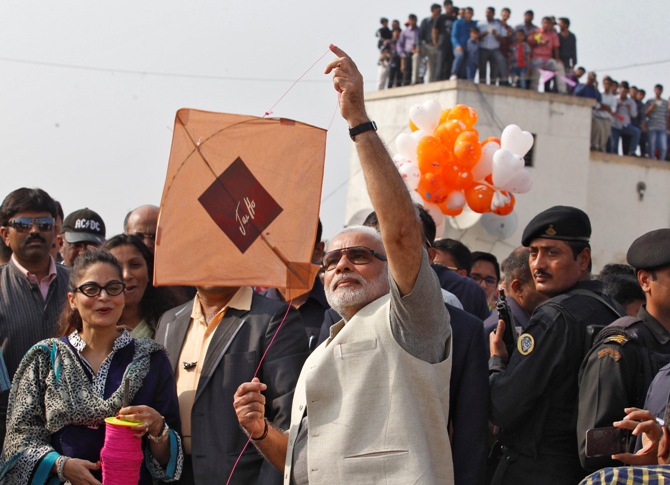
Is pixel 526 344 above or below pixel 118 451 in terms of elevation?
above

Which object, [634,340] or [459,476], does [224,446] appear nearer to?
[459,476]

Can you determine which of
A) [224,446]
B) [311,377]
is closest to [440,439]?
[311,377]

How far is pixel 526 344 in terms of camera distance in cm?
468

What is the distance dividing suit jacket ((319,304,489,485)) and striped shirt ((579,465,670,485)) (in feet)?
5.31

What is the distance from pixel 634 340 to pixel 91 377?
2.44m

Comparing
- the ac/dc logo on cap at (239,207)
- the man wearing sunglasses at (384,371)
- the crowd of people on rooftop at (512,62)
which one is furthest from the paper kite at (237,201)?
the crowd of people on rooftop at (512,62)

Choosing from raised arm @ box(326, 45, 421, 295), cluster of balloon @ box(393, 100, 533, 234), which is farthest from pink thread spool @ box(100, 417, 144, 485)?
cluster of balloon @ box(393, 100, 533, 234)

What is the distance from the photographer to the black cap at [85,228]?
305 inches

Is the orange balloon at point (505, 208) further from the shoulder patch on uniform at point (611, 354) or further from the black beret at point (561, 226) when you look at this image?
the shoulder patch on uniform at point (611, 354)

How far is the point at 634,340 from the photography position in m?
4.46

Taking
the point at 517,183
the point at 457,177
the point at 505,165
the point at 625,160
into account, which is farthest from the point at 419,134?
the point at 625,160

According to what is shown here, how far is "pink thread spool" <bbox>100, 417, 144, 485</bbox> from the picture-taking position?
15.9 feet

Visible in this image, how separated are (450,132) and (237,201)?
7.47 m

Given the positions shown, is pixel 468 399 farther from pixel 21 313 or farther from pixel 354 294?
pixel 21 313
